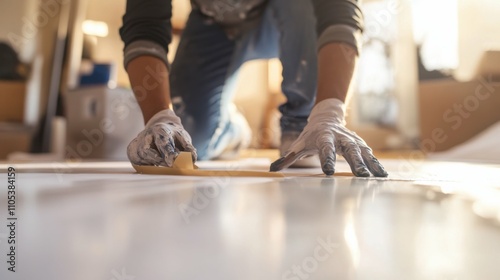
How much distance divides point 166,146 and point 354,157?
334mm

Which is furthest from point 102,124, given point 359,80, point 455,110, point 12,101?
point 359,80

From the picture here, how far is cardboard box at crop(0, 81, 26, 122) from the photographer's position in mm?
2982

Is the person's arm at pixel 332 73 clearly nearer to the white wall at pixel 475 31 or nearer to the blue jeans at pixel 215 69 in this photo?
the blue jeans at pixel 215 69

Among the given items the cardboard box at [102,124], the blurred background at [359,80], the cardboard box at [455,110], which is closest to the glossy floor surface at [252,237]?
the blurred background at [359,80]

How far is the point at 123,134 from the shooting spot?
220cm

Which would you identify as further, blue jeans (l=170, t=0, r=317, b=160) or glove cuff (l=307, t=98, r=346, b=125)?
blue jeans (l=170, t=0, r=317, b=160)

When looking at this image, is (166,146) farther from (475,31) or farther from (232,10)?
(475,31)

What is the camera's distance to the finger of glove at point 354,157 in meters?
0.69

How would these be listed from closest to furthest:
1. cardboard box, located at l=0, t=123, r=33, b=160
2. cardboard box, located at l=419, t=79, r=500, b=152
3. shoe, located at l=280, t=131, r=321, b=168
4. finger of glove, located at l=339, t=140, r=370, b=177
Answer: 1. finger of glove, located at l=339, t=140, r=370, b=177
2. shoe, located at l=280, t=131, r=321, b=168
3. cardboard box, located at l=419, t=79, r=500, b=152
4. cardboard box, located at l=0, t=123, r=33, b=160

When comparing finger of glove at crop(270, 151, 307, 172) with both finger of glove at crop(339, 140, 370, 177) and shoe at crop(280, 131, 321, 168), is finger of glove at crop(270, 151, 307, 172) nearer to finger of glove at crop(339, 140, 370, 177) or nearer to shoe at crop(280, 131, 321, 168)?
finger of glove at crop(339, 140, 370, 177)

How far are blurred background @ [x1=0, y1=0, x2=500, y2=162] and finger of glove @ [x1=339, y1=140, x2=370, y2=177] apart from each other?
4.18 ft

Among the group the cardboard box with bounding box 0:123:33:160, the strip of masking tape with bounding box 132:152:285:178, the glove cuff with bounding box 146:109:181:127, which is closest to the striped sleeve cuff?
the glove cuff with bounding box 146:109:181:127

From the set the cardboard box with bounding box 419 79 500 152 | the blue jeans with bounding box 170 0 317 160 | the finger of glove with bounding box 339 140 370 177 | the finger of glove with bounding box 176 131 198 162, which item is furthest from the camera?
the cardboard box with bounding box 419 79 500 152

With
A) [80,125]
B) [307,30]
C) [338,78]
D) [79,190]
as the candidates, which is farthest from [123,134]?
[79,190]
